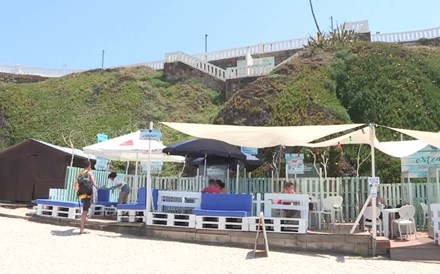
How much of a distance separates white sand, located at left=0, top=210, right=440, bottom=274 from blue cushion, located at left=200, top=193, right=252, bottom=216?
980mm

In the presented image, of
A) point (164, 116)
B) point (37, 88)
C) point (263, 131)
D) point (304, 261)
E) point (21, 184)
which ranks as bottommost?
point (304, 261)

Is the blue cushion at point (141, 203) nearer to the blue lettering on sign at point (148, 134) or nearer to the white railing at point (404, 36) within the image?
the blue lettering on sign at point (148, 134)

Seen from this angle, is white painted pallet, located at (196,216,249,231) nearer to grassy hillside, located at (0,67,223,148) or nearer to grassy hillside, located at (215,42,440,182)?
grassy hillside, located at (215,42,440,182)

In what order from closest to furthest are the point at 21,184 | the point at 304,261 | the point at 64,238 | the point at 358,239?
1. the point at 304,261
2. the point at 358,239
3. the point at 64,238
4. the point at 21,184

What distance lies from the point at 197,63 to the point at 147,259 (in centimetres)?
2583

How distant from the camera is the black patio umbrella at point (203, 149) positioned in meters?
11.3

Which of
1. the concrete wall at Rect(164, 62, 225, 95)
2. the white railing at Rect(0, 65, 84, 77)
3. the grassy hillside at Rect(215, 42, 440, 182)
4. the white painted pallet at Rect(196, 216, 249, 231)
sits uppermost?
the white railing at Rect(0, 65, 84, 77)

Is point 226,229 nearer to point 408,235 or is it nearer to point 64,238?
point 64,238

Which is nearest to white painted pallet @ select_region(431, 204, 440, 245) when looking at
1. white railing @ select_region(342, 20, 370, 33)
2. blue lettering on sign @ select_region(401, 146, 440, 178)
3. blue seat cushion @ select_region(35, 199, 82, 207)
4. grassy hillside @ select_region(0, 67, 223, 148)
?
blue lettering on sign @ select_region(401, 146, 440, 178)

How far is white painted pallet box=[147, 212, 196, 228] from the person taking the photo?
10.1 meters

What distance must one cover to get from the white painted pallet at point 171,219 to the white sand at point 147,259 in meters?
0.58

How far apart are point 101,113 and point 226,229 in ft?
72.7

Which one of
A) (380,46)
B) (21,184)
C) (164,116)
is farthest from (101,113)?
(380,46)

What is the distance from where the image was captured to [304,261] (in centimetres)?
818
